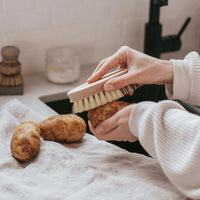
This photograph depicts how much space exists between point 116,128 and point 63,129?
0.42 ft

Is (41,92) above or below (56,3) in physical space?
below

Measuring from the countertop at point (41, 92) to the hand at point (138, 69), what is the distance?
25 cm

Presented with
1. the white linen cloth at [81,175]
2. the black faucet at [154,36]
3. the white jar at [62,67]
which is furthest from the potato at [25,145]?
the black faucet at [154,36]

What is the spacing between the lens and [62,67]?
1200 millimetres

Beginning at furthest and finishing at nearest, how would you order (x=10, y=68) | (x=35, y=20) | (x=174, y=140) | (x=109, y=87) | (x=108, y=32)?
(x=108, y=32)
(x=35, y=20)
(x=10, y=68)
(x=109, y=87)
(x=174, y=140)

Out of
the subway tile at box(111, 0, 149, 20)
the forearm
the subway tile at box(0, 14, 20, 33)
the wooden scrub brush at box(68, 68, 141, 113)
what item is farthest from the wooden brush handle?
the subway tile at box(111, 0, 149, 20)

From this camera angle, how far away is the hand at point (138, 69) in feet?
2.60

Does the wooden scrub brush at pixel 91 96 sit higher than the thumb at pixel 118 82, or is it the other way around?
the thumb at pixel 118 82

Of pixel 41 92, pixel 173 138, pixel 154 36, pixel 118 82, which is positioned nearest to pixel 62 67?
pixel 41 92

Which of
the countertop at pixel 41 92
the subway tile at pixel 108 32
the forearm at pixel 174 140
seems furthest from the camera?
the subway tile at pixel 108 32

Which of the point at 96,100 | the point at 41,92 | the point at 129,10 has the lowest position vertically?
the point at 41,92

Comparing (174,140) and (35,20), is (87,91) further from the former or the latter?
(35,20)

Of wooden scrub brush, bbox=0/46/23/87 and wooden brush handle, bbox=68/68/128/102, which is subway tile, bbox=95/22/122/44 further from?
wooden brush handle, bbox=68/68/128/102

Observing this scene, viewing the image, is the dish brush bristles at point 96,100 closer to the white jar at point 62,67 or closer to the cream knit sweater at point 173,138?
the cream knit sweater at point 173,138
